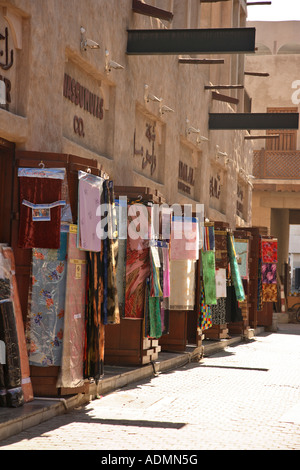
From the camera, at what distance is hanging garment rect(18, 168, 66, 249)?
8242mm

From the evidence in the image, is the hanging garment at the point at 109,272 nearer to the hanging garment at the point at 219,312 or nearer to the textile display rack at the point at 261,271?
the hanging garment at the point at 219,312

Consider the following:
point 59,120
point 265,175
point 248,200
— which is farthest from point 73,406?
point 265,175

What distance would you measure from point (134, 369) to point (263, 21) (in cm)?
2625

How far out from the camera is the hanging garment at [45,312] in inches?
326

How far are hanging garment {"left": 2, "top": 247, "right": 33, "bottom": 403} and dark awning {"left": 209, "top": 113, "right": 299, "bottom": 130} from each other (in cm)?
916

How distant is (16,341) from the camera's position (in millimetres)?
7746

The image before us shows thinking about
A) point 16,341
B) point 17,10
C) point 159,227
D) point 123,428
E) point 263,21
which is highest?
point 263,21

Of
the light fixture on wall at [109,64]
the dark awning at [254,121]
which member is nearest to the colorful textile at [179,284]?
the light fixture on wall at [109,64]

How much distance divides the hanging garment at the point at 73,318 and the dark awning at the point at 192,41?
4761mm

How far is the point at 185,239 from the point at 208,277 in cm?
171

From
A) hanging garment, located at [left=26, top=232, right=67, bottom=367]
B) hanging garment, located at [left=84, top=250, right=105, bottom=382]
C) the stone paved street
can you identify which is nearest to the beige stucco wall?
hanging garment, located at [left=26, top=232, right=67, bottom=367]

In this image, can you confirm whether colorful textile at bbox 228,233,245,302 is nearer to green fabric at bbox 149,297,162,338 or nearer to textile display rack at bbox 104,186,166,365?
textile display rack at bbox 104,186,166,365

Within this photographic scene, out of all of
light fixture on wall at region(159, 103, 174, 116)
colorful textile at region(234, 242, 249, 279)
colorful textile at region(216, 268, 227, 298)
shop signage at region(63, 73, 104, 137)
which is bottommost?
colorful textile at region(216, 268, 227, 298)

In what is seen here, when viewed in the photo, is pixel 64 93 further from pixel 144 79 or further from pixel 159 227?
pixel 144 79
